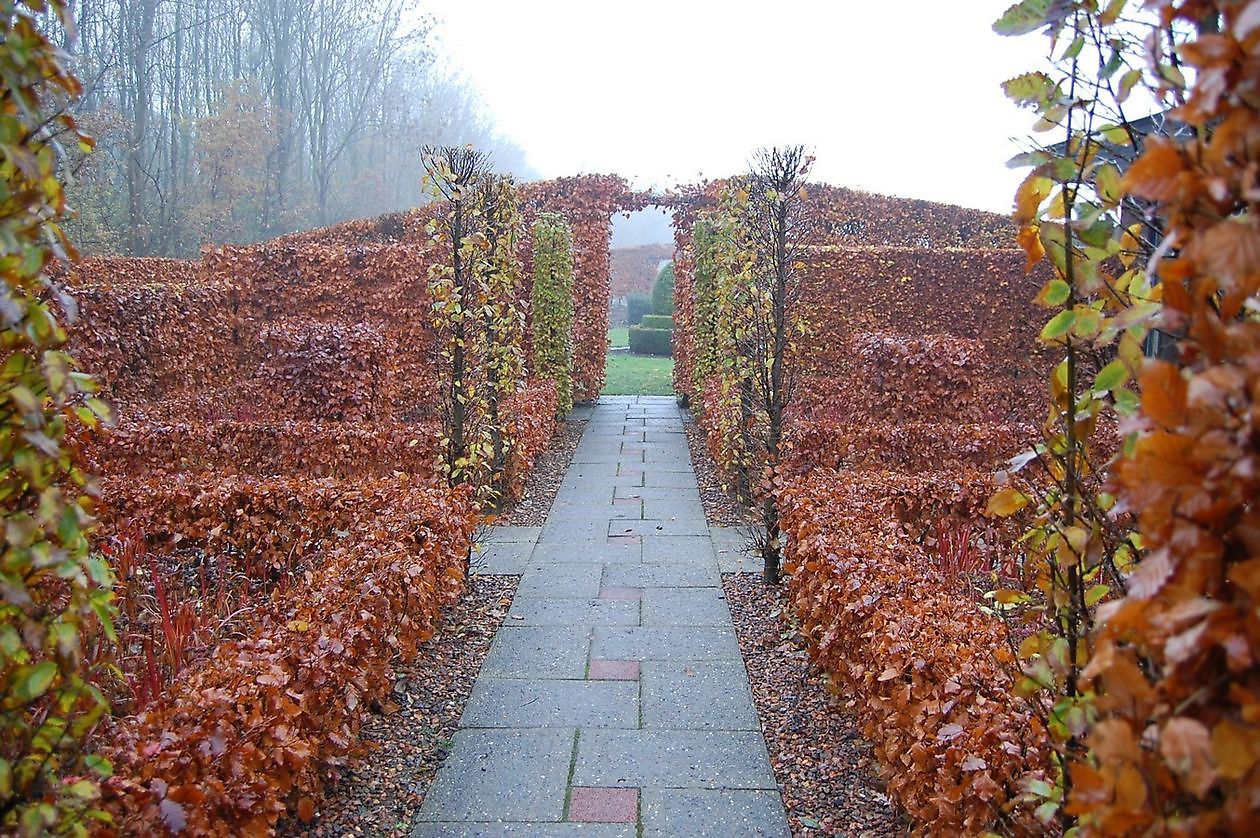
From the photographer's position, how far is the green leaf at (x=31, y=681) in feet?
4.61

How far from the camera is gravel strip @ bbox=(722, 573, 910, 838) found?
2.83 m

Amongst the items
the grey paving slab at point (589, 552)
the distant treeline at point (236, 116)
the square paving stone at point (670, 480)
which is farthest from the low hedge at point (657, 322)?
the grey paving slab at point (589, 552)

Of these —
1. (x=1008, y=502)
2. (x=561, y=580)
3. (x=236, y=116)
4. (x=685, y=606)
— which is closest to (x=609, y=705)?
(x=685, y=606)

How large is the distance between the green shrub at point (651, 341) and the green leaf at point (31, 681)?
19.2 meters

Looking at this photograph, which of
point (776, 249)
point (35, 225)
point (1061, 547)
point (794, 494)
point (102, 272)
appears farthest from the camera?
point (102, 272)

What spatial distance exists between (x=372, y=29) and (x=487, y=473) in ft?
79.2

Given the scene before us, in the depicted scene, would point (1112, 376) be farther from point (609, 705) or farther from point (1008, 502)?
point (609, 705)

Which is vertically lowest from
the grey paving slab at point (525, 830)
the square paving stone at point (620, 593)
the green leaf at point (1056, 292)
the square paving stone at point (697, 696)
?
the grey paving slab at point (525, 830)

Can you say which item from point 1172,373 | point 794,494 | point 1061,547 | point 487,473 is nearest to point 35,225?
point 1172,373

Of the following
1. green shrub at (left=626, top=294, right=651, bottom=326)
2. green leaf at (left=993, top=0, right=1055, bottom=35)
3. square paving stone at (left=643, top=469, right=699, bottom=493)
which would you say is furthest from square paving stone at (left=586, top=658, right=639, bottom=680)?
green shrub at (left=626, top=294, right=651, bottom=326)

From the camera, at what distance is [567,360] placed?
35.3 ft

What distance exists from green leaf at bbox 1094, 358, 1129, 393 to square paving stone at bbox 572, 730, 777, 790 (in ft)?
6.83

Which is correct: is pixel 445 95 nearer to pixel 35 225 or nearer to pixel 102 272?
pixel 102 272

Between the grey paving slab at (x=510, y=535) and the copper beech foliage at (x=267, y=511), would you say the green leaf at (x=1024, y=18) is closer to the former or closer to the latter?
the copper beech foliage at (x=267, y=511)
